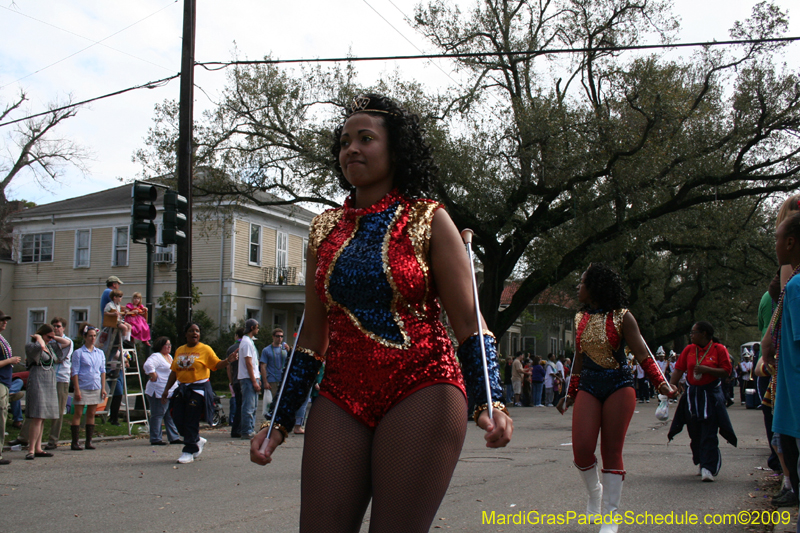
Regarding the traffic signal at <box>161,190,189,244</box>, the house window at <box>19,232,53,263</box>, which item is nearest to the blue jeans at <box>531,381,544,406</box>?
the traffic signal at <box>161,190,189,244</box>

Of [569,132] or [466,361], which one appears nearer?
[466,361]

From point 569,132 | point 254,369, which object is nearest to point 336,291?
point 254,369

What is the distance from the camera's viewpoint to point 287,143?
70.5ft

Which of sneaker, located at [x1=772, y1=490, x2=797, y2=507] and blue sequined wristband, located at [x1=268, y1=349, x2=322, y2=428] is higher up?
blue sequined wristband, located at [x1=268, y1=349, x2=322, y2=428]

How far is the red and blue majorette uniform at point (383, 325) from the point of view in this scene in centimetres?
225

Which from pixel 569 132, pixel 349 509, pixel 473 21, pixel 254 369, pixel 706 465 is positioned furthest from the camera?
pixel 473 21

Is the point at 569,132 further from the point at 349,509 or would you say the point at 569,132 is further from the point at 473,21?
the point at 349,509

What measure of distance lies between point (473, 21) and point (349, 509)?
73.4ft

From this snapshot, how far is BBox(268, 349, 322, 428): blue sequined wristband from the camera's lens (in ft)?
8.32

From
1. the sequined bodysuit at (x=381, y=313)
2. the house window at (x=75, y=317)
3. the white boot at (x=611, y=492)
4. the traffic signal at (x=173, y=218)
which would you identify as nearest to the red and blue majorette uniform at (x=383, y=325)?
the sequined bodysuit at (x=381, y=313)

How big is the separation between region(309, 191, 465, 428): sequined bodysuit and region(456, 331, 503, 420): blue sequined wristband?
51 mm

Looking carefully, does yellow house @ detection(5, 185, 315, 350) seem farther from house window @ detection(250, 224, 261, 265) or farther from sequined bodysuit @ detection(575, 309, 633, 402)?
sequined bodysuit @ detection(575, 309, 633, 402)

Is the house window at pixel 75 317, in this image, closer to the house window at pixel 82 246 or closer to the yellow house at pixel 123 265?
the yellow house at pixel 123 265

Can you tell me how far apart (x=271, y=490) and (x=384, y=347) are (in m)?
5.22
